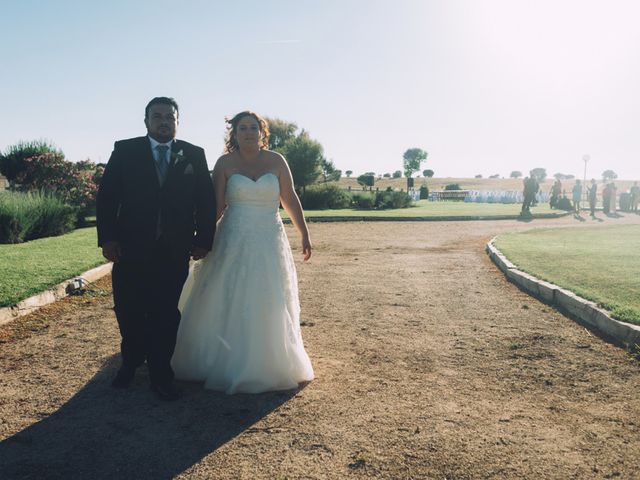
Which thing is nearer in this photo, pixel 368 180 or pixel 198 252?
pixel 198 252

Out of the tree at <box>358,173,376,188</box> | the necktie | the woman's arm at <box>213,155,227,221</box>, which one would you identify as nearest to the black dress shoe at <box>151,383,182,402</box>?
the woman's arm at <box>213,155,227,221</box>

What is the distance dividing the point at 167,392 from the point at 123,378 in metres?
0.47

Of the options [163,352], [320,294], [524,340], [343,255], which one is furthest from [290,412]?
[343,255]

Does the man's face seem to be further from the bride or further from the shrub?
the shrub

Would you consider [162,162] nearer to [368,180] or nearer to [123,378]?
[123,378]

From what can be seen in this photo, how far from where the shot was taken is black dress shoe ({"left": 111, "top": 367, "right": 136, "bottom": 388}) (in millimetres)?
4203

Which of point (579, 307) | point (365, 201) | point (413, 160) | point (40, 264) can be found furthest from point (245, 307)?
point (413, 160)

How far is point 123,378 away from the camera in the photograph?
4.22 meters

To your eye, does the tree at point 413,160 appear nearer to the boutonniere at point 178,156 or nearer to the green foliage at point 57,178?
the green foliage at point 57,178

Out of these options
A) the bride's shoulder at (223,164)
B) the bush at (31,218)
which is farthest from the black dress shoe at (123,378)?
the bush at (31,218)

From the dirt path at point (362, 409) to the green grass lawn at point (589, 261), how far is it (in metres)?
0.86

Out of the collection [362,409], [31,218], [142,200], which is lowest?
[362,409]

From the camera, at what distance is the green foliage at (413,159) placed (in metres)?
115

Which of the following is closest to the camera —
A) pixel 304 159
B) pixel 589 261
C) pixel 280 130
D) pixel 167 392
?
pixel 167 392
